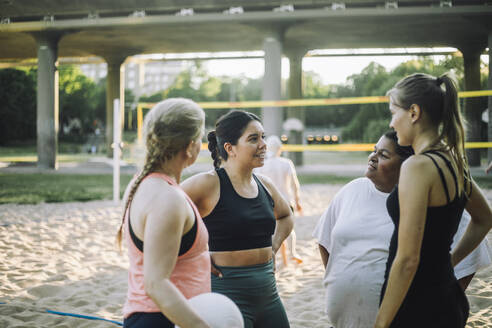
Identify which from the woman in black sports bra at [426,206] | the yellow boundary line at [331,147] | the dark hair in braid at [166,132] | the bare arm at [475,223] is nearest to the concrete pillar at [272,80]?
the yellow boundary line at [331,147]

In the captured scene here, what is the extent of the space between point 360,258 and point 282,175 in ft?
9.50

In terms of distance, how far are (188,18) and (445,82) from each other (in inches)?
497

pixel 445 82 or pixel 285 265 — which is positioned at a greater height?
pixel 445 82

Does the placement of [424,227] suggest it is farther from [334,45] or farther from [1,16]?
[334,45]

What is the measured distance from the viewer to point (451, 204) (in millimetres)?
1315

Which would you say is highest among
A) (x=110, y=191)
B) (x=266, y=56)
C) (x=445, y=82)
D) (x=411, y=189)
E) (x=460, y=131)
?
(x=266, y=56)

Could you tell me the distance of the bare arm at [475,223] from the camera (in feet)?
5.25

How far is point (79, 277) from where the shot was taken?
167 inches

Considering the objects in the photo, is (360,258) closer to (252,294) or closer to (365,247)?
(365,247)

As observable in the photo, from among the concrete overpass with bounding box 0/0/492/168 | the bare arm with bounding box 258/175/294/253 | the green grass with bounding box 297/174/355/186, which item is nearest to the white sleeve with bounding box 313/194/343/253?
the bare arm with bounding box 258/175/294/253

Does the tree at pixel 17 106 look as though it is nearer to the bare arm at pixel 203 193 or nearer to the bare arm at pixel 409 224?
the bare arm at pixel 203 193

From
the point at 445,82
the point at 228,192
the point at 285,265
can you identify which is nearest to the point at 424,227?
the point at 445,82

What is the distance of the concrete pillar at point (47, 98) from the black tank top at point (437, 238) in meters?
14.5

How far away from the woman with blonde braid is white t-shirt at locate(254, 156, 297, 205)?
11.0 feet
